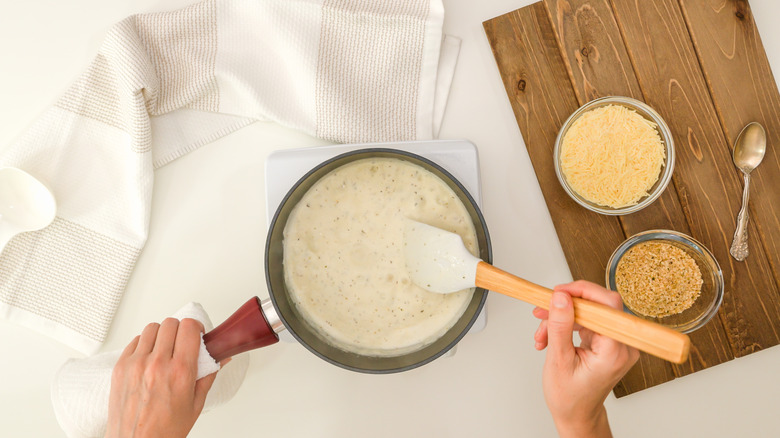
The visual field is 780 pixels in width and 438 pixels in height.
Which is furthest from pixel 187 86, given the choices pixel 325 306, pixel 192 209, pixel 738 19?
pixel 738 19

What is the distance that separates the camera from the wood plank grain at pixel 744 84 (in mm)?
1017

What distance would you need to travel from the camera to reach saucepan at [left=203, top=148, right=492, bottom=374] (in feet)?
2.50

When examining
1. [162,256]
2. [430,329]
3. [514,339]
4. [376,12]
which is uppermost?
[376,12]

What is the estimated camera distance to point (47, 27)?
1020 millimetres

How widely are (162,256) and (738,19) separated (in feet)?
3.97

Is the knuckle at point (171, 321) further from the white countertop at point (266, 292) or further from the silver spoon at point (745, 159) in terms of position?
the silver spoon at point (745, 159)

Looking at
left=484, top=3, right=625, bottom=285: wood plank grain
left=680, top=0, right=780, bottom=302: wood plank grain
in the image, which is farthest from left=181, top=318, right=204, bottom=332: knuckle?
left=680, top=0, right=780, bottom=302: wood plank grain

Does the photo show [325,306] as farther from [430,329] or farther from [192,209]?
[192,209]

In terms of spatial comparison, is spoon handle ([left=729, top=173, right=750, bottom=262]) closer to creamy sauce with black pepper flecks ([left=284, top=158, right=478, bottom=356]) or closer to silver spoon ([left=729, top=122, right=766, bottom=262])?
silver spoon ([left=729, top=122, right=766, bottom=262])

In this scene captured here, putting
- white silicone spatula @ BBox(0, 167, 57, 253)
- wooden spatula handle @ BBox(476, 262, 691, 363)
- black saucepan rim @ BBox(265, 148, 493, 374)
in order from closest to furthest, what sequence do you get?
wooden spatula handle @ BBox(476, 262, 691, 363)
black saucepan rim @ BBox(265, 148, 493, 374)
white silicone spatula @ BBox(0, 167, 57, 253)

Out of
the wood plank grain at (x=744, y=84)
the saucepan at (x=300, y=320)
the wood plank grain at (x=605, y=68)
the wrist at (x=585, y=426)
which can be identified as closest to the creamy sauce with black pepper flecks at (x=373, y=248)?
the saucepan at (x=300, y=320)

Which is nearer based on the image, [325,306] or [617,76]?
[325,306]

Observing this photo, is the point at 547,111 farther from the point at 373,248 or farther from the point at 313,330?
the point at 313,330

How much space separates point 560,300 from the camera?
2.19ft
